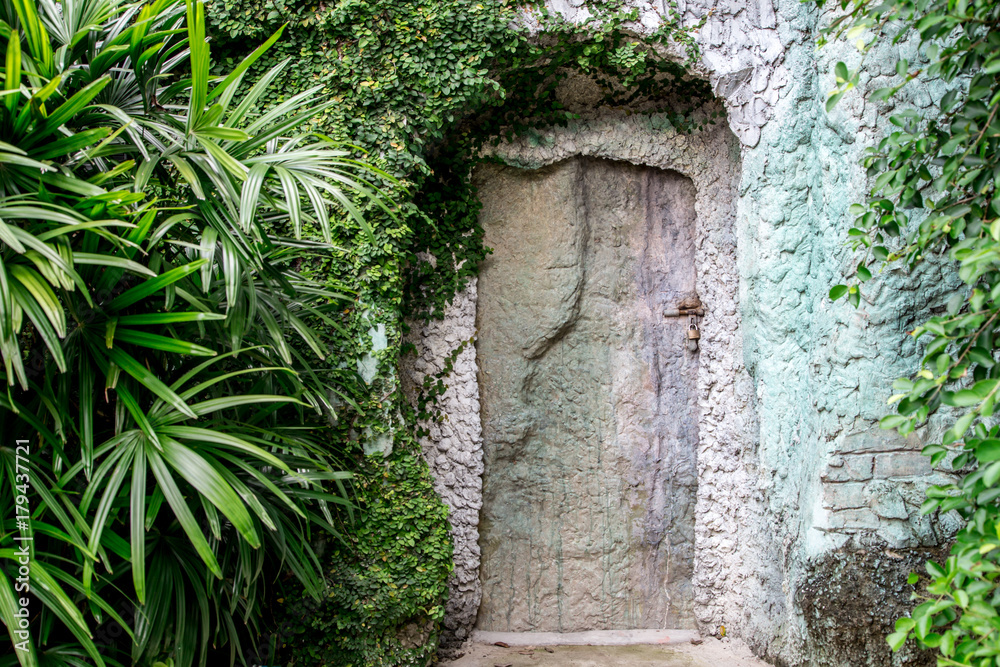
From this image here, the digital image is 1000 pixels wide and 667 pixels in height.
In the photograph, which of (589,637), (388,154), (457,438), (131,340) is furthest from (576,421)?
(131,340)

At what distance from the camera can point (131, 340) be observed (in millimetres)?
2072

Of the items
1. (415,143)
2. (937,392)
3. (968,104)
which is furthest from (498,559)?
(968,104)

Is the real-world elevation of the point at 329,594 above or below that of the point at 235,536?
below

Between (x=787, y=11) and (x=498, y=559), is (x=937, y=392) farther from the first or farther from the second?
(x=498, y=559)

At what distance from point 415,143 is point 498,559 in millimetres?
2266

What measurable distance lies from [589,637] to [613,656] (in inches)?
9.2

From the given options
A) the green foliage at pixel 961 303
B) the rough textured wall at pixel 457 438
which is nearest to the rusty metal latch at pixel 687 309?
the rough textured wall at pixel 457 438

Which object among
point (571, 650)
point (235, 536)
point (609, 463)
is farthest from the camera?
point (609, 463)

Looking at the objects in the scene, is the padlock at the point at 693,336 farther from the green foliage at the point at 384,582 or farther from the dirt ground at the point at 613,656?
the green foliage at the point at 384,582

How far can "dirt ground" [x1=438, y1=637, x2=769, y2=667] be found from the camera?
3.56 meters

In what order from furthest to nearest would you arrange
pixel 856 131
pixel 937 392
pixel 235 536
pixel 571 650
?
pixel 571 650
pixel 856 131
pixel 235 536
pixel 937 392

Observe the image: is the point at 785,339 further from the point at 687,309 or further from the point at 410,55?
the point at 410,55

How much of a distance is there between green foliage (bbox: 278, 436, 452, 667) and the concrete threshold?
2.28 ft

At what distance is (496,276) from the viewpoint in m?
4.00
